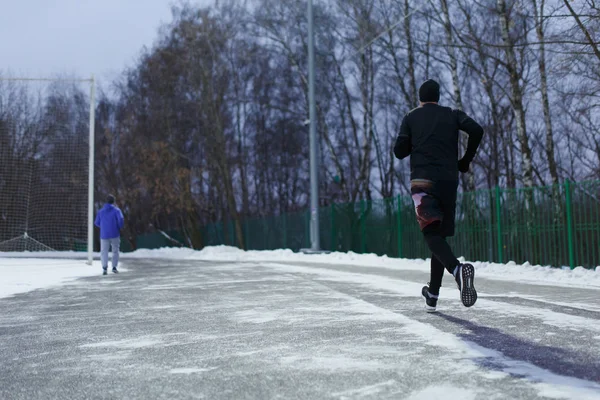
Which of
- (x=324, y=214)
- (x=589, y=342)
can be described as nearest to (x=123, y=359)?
(x=589, y=342)

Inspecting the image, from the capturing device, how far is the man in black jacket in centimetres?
574

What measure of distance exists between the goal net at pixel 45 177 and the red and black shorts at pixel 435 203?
2343 cm

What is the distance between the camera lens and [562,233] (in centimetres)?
1363

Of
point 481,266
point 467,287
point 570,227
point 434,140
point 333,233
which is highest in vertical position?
point 434,140

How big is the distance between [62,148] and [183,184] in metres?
6.38

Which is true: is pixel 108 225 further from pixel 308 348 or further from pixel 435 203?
pixel 308 348

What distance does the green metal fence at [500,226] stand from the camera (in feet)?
42.9

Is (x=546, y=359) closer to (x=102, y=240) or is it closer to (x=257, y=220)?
(x=102, y=240)

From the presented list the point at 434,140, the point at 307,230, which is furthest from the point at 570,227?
the point at 307,230

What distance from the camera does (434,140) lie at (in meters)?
5.88

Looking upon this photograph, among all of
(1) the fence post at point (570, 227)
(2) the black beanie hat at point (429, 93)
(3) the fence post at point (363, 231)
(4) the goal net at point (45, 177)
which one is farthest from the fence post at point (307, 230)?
(2) the black beanie hat at point (429, 93)

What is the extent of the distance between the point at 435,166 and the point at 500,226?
10.2m

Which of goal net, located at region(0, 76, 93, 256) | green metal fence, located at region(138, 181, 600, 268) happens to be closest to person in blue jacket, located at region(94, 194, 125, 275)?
green metal fence, located at region(138, 181, 600, 268)

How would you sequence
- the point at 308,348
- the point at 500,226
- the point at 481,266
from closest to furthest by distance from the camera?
the point at 308,348
the point at 481,266
the point at 500,226
